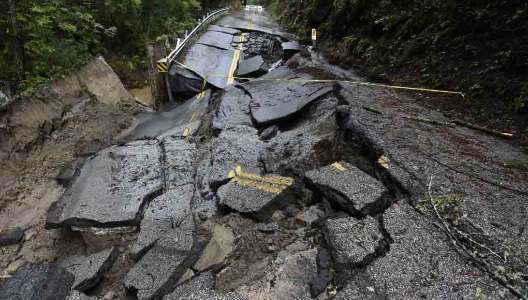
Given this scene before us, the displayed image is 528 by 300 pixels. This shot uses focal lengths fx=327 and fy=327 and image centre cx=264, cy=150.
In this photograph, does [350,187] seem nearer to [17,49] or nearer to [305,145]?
[305,145]

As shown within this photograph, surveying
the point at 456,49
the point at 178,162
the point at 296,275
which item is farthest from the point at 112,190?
the point at 456,49

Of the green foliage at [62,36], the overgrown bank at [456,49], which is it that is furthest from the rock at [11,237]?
the overgrown bank at [456,49]

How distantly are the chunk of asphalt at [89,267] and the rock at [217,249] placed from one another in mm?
1188

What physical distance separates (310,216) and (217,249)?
1053 mm

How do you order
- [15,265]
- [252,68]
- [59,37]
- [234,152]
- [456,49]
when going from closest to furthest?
[15,265] < [234,152] < [456,49] < [59,37] < [252,68]

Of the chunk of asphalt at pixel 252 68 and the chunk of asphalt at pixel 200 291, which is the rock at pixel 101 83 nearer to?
the chunk of asphalt at pixel 252 68

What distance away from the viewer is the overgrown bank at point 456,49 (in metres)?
5.18

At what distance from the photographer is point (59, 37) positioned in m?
8.75

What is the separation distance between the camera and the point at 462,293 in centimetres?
239

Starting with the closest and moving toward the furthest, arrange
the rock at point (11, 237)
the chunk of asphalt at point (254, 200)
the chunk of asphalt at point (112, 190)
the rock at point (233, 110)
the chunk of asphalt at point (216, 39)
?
the chunk of asphalt at point (254, 200) → the chunk of asphalt at point (112, 190) → the rock at point (11, 237) → the rock at point (233, 110) → the chunk of asphalt at point (216, 39)

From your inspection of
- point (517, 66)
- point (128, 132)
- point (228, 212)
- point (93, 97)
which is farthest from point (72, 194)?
point (517, 66)

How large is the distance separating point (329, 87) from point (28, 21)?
7.24 m

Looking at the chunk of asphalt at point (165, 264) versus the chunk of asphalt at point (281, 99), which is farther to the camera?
the chunk of asphalt at point (281, 99)

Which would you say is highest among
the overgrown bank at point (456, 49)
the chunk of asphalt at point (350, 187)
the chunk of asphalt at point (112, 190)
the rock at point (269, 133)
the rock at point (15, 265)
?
the overgrown bank at point (456, 49)
